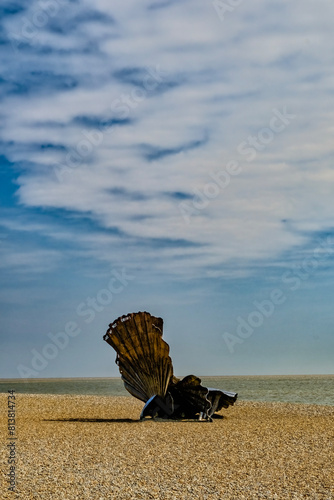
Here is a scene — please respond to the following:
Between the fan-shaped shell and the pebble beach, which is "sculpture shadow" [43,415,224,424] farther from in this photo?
the fan-shaped shell

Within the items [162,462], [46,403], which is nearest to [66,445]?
[162,462]

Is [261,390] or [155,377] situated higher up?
[155,377]

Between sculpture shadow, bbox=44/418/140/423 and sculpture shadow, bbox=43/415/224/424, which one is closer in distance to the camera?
sculpture shadow, bbox=43/415/224/424

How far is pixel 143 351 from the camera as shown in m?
18.8

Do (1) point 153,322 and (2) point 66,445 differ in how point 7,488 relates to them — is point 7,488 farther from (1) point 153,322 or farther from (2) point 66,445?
(1) point 153,322

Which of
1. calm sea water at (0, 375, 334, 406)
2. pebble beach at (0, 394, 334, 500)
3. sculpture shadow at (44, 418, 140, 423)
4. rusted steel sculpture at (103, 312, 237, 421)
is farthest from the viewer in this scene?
calm sea water at (0, 375, 334, 406)

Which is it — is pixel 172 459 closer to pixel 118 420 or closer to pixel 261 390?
pixel 118 420

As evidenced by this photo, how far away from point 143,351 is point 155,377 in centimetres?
92

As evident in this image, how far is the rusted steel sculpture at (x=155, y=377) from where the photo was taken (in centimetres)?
1813

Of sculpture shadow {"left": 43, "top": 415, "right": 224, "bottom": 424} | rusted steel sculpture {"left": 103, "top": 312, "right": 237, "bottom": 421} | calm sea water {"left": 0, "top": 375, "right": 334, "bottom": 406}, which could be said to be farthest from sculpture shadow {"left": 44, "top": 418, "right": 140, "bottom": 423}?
calm sea water {"left": 0, "top": 375, "right": 334, "bottom": 406}

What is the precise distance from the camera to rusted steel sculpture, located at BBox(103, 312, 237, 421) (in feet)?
59.5

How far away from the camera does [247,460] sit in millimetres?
10852

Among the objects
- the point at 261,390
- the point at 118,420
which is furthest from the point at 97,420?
the point at 261,390

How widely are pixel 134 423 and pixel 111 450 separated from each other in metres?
5.56
